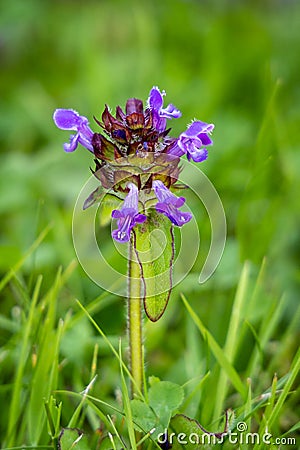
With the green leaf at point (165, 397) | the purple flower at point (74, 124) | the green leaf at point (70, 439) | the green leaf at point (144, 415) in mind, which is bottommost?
the green leaf at point (70, 439)

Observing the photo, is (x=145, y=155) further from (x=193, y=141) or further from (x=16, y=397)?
(x=16, y=397)

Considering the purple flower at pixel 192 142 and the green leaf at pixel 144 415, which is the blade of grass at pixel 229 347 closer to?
the green leaf at pixel 144 415

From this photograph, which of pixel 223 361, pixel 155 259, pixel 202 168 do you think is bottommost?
pixel 223 361

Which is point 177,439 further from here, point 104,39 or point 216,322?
point 104,39

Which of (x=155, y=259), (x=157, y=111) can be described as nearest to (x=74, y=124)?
(x=157, y=111)

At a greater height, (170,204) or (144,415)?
(170,204)

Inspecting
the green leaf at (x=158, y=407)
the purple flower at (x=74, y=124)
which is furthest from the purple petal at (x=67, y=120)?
the green leaf at (x=158, y=407)

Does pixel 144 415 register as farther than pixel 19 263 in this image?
No
